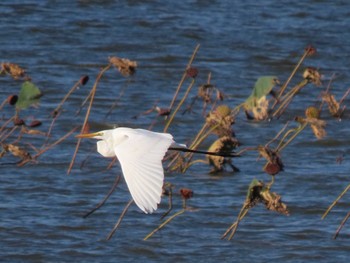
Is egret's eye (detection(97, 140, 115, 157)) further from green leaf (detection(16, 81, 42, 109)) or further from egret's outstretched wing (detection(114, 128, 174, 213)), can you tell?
green leaf (detection(16, 81, 42, 109))

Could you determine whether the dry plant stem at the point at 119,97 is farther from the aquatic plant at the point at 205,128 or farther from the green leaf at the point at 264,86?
the green leaf at the point at 264,86

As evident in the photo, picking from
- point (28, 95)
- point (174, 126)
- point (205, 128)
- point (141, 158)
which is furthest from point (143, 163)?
point (174, 126)

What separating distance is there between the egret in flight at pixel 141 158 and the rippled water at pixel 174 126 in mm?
781

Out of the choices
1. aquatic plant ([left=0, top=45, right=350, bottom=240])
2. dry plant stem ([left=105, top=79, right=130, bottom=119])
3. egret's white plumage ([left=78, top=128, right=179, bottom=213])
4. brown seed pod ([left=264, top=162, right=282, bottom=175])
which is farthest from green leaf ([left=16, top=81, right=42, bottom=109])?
dry plant stem ([left=105, top=79, right=130, bottom=119])

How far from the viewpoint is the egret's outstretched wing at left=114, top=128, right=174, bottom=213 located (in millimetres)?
3988

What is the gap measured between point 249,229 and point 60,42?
5.01 m

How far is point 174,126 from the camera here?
26.2 feet

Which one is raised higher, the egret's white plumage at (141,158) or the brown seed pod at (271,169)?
the egret's white plumage at (141,158)

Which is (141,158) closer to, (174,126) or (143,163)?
(143,163)

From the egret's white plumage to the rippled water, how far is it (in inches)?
30.4

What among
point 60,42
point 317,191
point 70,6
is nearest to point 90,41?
point 60,42

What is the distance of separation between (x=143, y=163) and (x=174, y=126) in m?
3.61

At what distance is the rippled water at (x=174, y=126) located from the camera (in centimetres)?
567

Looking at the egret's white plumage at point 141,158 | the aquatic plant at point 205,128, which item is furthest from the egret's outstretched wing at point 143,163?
the aquatic plant at point 205,128
